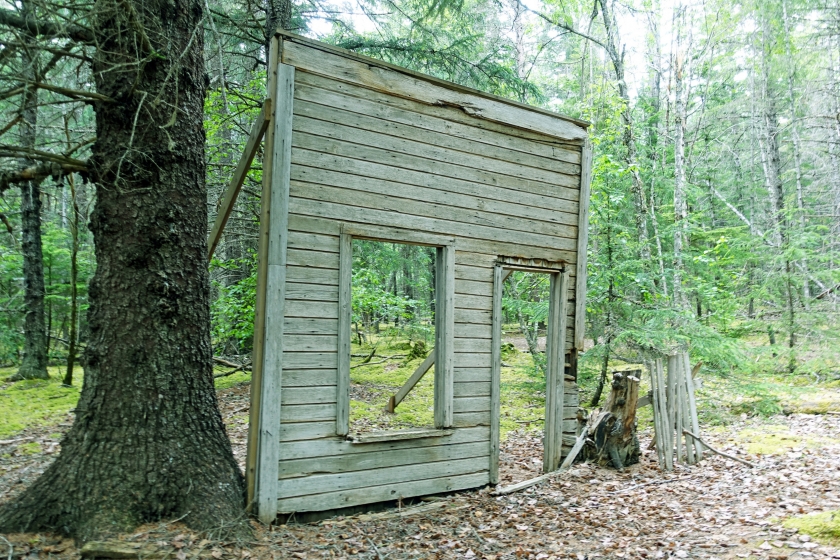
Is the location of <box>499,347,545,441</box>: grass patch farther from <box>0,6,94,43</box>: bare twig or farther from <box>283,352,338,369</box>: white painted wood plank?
<box>0,6,94,43</box>: bare twig

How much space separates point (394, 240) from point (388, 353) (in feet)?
31.9

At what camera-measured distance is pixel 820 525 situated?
4355 mm

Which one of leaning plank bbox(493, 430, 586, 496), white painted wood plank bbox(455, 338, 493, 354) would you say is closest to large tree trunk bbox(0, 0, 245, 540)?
white painted wood plank bbox(455, 338, 493, 354)

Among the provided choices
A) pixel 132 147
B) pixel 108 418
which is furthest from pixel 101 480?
pixel 132 147

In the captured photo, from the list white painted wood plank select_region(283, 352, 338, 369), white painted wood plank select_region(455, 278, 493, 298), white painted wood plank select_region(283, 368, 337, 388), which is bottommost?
white painted wood plank select_region(283, 368, 337, 388)

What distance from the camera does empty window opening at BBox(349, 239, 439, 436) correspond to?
859 centimetres

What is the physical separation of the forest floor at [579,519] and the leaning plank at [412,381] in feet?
5.45

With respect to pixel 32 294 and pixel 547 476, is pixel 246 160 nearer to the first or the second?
pixel 547 476

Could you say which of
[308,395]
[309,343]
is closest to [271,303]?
[309,343]

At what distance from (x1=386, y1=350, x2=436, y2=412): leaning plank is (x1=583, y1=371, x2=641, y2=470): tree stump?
2.29 metres

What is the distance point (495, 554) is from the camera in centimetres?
441

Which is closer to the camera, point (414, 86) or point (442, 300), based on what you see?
point (414, 86)

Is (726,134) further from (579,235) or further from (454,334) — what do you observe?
(454,334)

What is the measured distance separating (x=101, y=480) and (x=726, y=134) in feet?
81.5
